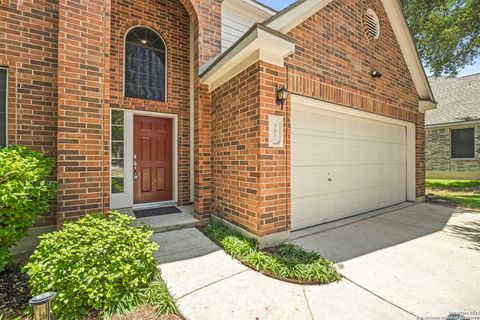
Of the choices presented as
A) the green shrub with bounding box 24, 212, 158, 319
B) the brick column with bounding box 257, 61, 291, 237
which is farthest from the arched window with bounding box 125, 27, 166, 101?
the green shrub with bounding box 24, 212, 158, 319

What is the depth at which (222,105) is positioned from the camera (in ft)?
14.2

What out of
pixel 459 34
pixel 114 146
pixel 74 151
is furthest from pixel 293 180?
pixel 459 34

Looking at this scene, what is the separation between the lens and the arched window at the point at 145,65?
16.8ft

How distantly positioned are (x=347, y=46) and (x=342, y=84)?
919 mm

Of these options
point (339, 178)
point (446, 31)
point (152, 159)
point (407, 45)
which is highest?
point (446, 31)

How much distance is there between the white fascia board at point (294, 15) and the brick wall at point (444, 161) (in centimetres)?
1450

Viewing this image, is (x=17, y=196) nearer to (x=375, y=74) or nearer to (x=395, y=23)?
(x=375, y=74)

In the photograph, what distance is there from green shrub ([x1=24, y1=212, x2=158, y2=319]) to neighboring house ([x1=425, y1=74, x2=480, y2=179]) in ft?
56.8

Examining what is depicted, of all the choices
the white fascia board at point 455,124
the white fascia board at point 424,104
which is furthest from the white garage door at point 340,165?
the white fascia board at point 455,124

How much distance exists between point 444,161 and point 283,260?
16166mm

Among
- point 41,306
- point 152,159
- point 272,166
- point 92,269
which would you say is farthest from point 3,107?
point 272,166

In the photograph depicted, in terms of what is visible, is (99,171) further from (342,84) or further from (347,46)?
(347,46)

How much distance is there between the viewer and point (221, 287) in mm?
2600

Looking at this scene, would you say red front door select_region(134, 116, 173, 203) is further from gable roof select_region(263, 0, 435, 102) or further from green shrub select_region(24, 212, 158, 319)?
gable roof select_region(263, 0, 435, 102)
